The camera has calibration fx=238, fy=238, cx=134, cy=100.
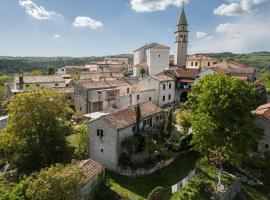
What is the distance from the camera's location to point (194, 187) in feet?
81.9

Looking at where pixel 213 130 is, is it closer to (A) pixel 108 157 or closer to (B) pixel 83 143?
(A) pixel 108 157

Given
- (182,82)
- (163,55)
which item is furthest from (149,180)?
(163,55)

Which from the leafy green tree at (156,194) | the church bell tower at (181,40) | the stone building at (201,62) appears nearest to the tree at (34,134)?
the leafy green tree at (156,194)

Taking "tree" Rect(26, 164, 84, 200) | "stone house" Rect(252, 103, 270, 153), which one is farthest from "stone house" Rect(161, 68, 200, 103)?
"tree" Rect(26, 164, 84, 200)

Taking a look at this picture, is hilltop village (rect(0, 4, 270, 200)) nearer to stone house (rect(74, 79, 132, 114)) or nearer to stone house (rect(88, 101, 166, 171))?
stone house (rect(88, 101, 166, 171))

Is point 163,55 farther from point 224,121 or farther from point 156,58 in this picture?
point 224,121

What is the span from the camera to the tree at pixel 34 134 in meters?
28.8

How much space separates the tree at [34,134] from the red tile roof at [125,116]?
6642 mm

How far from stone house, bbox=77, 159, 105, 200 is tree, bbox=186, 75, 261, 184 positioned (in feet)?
40.9

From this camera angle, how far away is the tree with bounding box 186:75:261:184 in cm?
2786

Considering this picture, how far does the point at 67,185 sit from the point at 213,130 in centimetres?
1765

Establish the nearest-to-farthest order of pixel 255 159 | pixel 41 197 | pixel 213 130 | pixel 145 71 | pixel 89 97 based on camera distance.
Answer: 1. pixel 41 197
2. pixel 213 130
3. pixel 255 159
4. pixel 89 97
5. pixel 145 71

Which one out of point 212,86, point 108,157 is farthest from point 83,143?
point 212,86

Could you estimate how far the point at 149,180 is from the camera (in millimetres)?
29250
